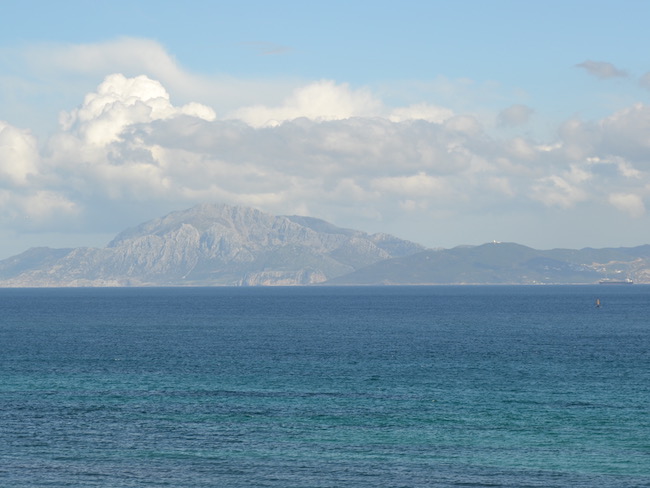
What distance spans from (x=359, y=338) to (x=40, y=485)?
11697 cm

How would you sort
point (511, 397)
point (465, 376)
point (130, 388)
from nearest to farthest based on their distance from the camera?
1. point (511, 397)
2. point (130, 388)
3. point (465, 376)

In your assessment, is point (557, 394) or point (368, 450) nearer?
point (368, 450)

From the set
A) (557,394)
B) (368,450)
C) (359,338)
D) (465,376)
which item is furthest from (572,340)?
(368,450)

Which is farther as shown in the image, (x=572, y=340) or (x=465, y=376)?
(x=572, y=340)

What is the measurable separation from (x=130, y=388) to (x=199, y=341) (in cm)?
6826

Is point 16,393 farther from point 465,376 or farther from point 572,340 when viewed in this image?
point 572,340

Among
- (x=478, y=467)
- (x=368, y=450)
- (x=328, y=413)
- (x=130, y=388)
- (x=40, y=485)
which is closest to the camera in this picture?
(x=40, y=485)

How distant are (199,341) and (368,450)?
102 m

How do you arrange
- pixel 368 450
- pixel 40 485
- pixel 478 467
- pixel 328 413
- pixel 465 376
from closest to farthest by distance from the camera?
pixel 40 485 < pixel 478 467 < pixel 368 450 < pixel 328 413 < pixel 465 376

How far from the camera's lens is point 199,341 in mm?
165875

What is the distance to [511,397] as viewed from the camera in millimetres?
91500

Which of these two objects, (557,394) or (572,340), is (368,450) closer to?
(557,394)

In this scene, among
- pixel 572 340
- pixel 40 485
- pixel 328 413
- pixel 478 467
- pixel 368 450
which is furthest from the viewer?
pixel 572 340

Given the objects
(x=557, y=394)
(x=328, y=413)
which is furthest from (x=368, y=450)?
(x=557, y=394)
